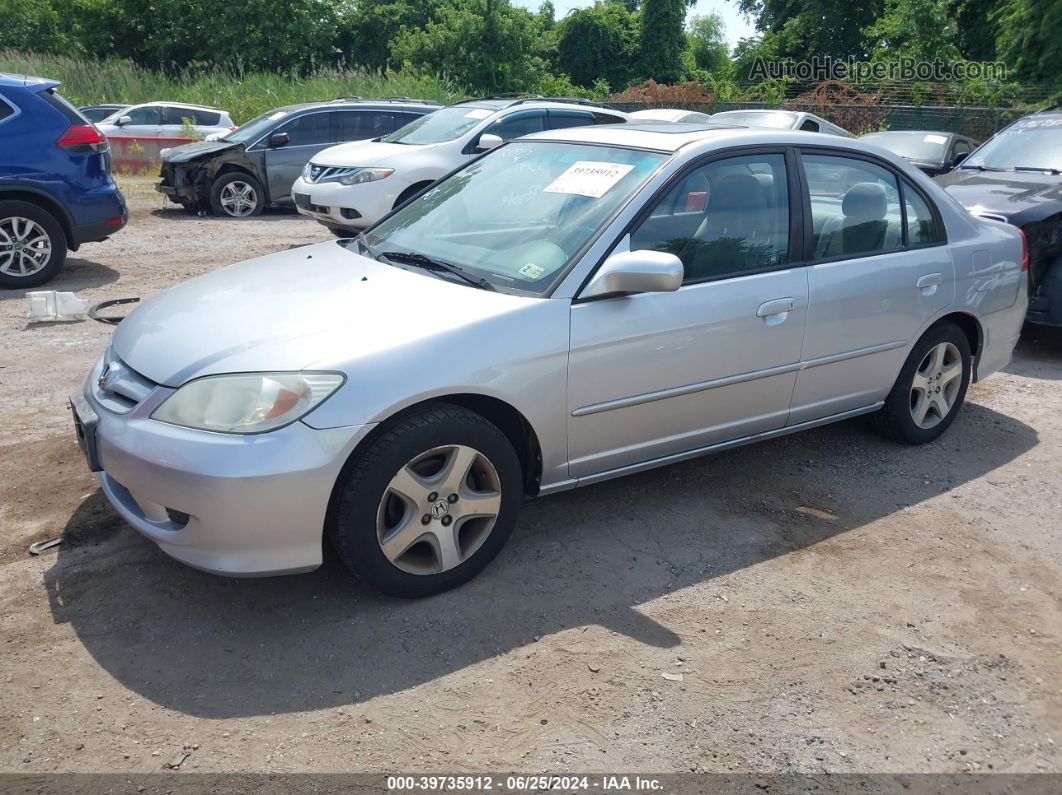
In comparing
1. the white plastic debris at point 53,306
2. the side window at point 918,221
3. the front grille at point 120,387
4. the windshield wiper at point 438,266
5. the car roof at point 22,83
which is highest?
the car roof at point 22,83

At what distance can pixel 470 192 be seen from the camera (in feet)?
15.1

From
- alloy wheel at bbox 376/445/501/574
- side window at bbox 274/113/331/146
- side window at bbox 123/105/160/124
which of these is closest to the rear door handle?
alloy wheel at bbox 376/445/501/574

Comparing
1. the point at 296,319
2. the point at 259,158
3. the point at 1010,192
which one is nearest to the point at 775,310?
the point at 296,319

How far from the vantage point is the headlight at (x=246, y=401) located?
3211mm

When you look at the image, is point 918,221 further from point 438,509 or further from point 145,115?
point 145,115

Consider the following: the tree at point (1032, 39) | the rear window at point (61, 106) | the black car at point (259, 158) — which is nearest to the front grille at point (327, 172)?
the black car at point (259, 158)

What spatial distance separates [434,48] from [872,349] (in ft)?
119

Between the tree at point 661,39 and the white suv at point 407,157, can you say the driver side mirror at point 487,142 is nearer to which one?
the white suv at point 407,157

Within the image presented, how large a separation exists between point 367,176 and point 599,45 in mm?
41568

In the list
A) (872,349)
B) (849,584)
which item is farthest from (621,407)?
(872,349)

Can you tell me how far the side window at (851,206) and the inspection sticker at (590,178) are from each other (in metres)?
1.01

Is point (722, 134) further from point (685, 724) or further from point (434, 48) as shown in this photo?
point (434, 48)

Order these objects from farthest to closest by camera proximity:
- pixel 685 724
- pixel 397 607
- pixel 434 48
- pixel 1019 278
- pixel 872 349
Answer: pixel 434 48 < pixel 1019 278 < pixel 872 349 < pixel 397 607 < pixel 685 724

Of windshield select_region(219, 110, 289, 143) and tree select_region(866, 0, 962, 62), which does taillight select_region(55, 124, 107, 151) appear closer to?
windshield select_region(219, 110, 289, 143)
